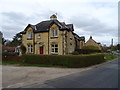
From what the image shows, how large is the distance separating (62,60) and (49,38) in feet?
40.0

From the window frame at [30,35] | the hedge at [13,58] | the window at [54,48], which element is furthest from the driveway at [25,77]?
the window frame at [30,35]

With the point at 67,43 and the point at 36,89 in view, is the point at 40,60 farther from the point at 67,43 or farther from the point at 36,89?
the point at 36,89

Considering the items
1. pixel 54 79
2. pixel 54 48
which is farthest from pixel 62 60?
pixel 54 48

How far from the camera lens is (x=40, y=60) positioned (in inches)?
870

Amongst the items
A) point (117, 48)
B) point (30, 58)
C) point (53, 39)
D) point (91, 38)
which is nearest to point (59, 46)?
point (53, 39)

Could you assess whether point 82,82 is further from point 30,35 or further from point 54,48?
point 30,35

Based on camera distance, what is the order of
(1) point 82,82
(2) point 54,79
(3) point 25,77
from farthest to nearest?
(3) point 25,77, (2) point 54,79, (1) point 82,82

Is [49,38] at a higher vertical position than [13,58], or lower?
higher

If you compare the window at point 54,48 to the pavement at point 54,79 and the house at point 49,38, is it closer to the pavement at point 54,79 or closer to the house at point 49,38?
the house at point 49,38

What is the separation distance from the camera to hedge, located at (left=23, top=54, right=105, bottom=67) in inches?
764

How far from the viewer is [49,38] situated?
31906 mm

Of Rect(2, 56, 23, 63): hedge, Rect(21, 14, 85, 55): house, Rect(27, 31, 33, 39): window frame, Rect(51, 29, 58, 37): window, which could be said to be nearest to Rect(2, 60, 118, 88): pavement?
Rect(2, 56, 23, 63): hedge

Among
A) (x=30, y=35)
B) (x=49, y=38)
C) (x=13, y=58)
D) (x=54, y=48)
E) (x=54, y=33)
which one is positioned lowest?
(x=13, y=58)

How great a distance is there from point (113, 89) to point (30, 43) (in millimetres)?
26923
